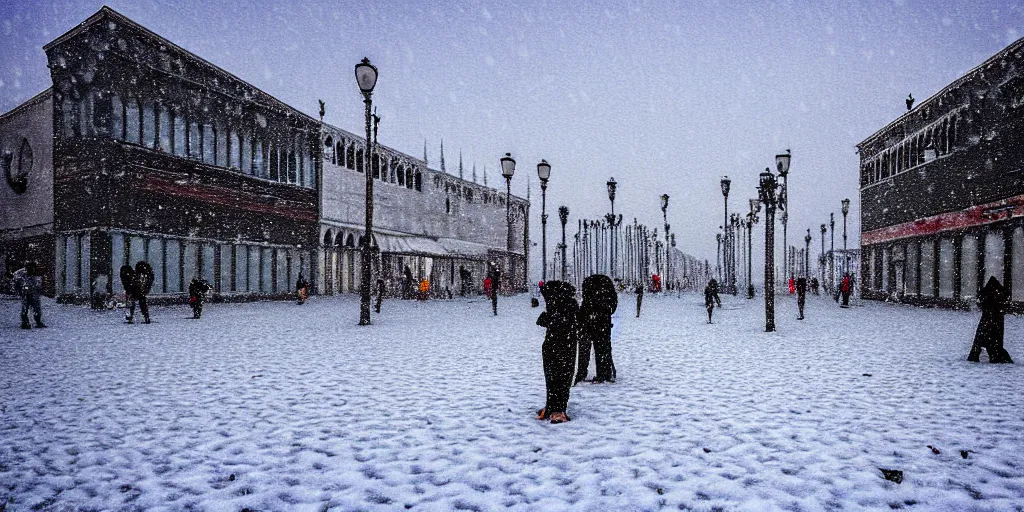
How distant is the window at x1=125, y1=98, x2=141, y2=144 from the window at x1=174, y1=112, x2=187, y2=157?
1.70m

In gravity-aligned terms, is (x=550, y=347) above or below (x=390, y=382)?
above

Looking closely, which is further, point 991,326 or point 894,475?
point 991,326

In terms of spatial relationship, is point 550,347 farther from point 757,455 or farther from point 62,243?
point 62,243

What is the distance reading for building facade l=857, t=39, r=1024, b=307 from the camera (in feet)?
73.2

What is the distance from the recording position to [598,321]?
7.37 meters

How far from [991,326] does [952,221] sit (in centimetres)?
2092

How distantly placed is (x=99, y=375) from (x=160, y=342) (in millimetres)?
4349

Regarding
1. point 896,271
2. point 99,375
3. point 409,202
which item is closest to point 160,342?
point 99,375

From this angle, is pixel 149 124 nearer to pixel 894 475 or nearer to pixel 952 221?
pixel 894 475

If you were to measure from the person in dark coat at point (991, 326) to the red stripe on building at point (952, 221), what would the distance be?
1650 centimetres

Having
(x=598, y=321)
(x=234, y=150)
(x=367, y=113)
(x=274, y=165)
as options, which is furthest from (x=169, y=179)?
(x=598, y=321)

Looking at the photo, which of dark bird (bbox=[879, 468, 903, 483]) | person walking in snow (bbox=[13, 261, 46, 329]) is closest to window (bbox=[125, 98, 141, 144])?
person walking in snow (bbox=[13, 261, 46, 329])

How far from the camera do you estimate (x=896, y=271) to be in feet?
107

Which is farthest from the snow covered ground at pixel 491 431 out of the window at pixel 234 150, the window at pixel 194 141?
the window at pixel 234 150
